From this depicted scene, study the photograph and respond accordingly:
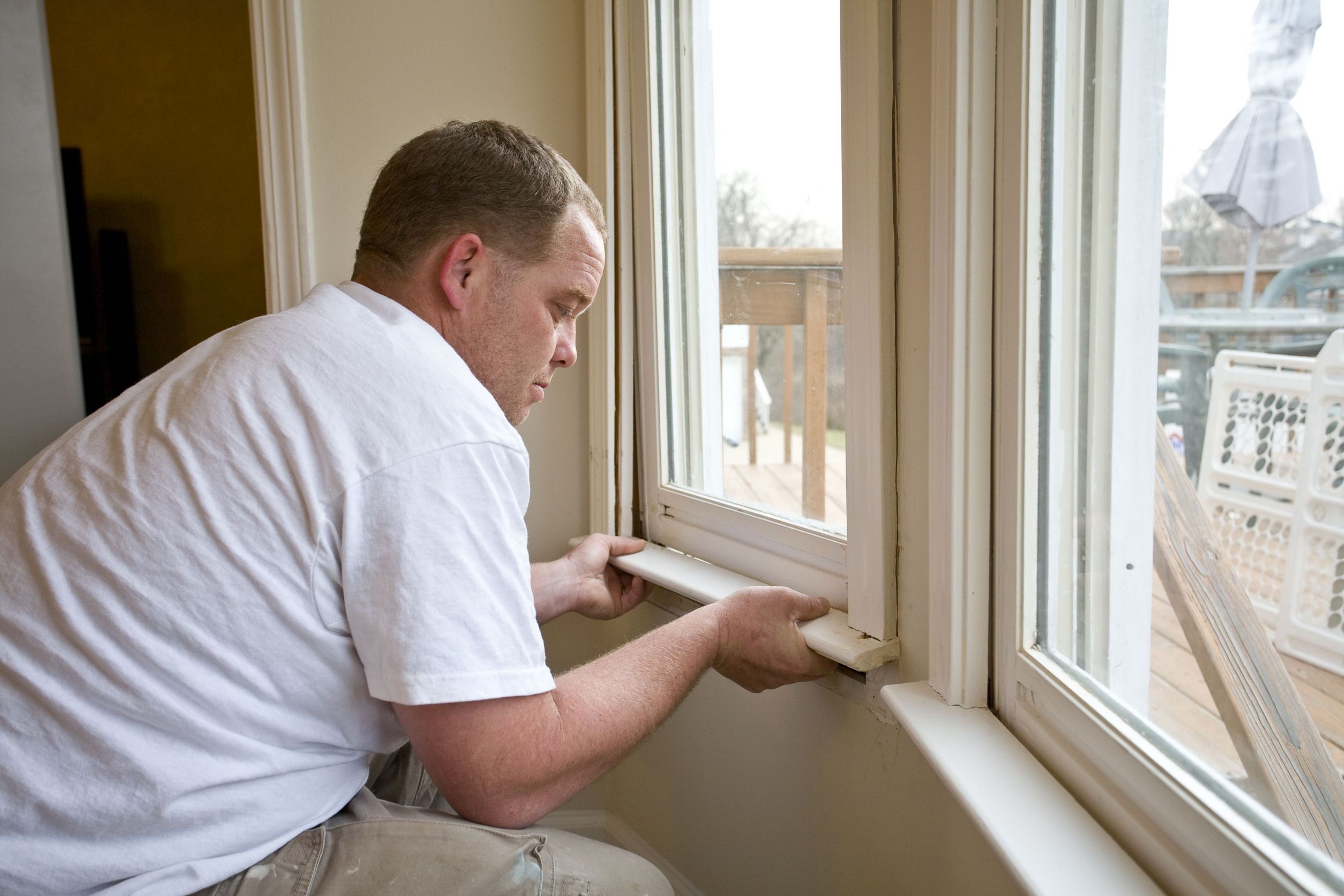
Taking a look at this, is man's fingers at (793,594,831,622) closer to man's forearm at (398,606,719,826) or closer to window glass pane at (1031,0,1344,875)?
man's forearm at (398,606,719,826)

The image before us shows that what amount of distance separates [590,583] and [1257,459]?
1087 mm

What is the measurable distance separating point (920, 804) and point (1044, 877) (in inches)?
14.9

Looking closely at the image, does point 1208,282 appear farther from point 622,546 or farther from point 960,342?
point 622,546

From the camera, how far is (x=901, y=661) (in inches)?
40.0

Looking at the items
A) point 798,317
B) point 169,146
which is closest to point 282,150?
point 798,317

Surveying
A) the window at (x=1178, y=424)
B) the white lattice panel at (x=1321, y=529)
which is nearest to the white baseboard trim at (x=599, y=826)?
the window at (x=1178, y=424)

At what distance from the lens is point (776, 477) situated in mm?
1381

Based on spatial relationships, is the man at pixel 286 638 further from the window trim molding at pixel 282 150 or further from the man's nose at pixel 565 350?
the window trim molding at pixel 282 150

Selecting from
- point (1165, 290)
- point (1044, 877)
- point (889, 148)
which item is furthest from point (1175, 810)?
point (889, 148)

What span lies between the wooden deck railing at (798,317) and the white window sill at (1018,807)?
16.8 inches

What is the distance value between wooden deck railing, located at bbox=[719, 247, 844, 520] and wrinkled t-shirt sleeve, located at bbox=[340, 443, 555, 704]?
1.86 feet

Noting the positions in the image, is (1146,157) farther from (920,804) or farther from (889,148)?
(920,804)

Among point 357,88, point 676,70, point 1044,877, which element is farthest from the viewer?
point 357,88

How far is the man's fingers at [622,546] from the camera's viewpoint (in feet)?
5.08
